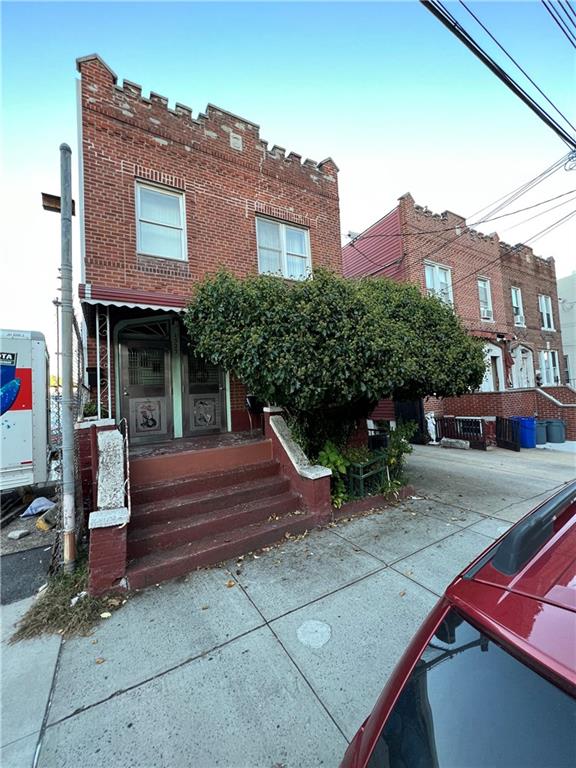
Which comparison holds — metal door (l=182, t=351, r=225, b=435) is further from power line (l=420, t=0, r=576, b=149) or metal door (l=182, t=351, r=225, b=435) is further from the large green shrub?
power line (l=420, t=0, r=576, b=149)

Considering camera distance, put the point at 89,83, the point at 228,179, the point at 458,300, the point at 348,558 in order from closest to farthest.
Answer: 1. the point at 348,558
2. the point at 89,83
3. the point at 228,179
4. the point at 458,300

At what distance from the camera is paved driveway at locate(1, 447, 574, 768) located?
1881 mm

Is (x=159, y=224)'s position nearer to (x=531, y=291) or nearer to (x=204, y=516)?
(x=204, y=516)

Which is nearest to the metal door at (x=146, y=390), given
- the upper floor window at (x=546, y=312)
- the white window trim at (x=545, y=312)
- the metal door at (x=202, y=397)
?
the metal door at (x=202, y=397)

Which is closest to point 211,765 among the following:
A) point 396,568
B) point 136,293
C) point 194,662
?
point 194,662

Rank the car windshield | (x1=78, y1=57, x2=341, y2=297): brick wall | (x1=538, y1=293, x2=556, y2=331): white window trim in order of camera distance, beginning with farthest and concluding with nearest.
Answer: (x1=538, y1=293, x2=556, y2=331): white window trim < (x1=78, y1=57, x2=341, y2=297): brick wall < the car windshield

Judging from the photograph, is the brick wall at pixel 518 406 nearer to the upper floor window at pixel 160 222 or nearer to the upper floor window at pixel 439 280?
the upper floor window at pixel 439 280

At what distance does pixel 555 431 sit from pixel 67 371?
43.1 feet

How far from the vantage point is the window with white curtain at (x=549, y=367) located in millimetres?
16531

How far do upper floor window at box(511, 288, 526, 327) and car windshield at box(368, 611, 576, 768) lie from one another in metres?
18.5

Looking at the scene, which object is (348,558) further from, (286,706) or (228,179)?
(228,179)

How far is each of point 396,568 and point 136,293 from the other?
5403 millimetres

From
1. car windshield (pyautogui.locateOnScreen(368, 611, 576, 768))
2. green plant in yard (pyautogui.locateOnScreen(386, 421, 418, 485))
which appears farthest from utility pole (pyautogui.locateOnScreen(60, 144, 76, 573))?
green plant in yard (pyautogui.locateOnScreen(386, 421, 418, 485))

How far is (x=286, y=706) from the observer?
81.8 inches
